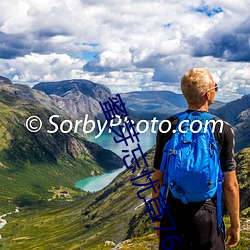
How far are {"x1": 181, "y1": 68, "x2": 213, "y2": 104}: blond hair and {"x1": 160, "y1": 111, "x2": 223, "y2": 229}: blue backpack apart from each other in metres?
0.64

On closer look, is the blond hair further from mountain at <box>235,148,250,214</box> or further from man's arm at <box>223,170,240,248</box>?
mountain at <box>235,148,250,214</box>

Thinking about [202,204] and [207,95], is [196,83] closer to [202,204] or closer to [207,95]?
[207,95]

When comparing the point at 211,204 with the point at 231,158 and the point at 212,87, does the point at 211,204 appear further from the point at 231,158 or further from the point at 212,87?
the point at 212,87

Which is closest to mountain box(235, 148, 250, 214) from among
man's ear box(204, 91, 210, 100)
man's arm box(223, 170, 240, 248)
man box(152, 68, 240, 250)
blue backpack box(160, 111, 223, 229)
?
man's arm box(223, 170, 240, 248)

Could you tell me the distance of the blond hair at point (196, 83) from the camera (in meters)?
10.9

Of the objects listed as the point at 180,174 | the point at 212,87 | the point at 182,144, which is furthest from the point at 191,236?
the point at 212,87

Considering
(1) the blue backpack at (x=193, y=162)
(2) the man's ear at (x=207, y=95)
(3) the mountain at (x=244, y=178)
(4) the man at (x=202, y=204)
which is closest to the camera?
(1) the blue backpack at (x=193, y=162)

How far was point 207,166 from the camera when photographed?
32.9ft

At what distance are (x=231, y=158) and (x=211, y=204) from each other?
1534mm

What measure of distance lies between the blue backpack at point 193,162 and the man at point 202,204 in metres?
0.35

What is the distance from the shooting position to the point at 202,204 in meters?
10.6

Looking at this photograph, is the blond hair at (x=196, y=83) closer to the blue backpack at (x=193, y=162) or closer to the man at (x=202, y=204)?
the man at (x=202, y=204)

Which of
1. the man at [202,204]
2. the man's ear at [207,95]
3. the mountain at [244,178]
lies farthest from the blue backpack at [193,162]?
the mountain at [244,178]

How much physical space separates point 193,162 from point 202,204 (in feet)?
4.89
